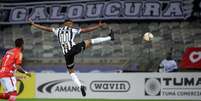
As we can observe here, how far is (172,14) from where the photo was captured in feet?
95.6

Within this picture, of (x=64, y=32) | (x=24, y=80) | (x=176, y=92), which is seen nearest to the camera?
(x=64, y=32)

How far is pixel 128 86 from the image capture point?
22.7 m

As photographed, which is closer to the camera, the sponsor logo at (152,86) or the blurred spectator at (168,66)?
the sponsor logo at (152,86)

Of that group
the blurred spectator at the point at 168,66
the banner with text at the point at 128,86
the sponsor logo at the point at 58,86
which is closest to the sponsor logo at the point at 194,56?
the blurred spectator at the point at 168,66

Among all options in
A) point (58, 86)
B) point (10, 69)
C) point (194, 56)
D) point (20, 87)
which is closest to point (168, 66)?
point (194, 56)

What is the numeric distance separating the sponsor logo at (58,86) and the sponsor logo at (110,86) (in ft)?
2.63

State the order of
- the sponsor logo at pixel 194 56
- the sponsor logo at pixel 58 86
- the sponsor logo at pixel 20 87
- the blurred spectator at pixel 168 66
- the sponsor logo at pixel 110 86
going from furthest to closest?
the sponsor logo at pixel 194 56 < the blurred spectator at pixel 168 66 < the sponsor logo at pixel 20 87 < the sponsor logo at pixel 58 86 < the sponsor logo at pixel 110 86

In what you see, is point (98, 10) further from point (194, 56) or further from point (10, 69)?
point (10, 69)

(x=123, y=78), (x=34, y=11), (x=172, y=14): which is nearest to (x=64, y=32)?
(x=123, y=78)

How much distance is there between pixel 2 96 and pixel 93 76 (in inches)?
299

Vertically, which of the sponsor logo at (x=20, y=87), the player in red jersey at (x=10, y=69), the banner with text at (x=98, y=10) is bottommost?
the sponsor logo at (x=20, y=87)

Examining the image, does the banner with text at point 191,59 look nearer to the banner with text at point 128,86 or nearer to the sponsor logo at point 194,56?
the sponsor logo at point 194,56

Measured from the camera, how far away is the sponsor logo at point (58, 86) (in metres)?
23.5

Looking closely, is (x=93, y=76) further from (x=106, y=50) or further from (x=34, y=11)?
(x=34, y=11)
